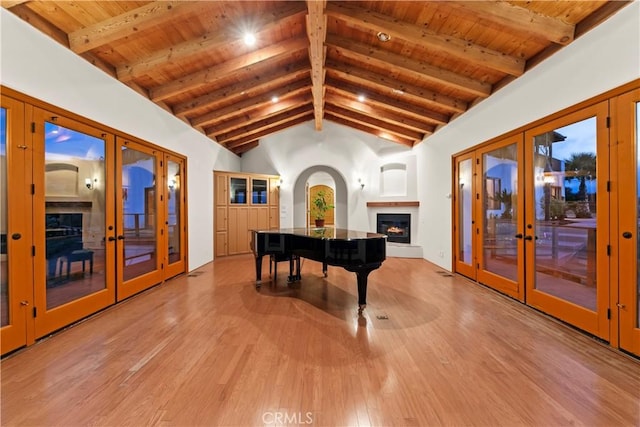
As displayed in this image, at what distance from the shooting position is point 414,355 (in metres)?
2.09

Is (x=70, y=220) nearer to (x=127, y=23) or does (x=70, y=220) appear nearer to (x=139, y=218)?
(x=139, y=218)

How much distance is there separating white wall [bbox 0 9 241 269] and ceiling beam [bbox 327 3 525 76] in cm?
280

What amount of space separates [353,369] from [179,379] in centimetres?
124

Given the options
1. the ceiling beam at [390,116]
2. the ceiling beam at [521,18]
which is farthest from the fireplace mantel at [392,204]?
the ceiling beam at [521,18]

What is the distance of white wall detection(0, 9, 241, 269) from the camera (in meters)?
2.14

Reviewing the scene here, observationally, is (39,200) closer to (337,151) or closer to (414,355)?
(414,355)

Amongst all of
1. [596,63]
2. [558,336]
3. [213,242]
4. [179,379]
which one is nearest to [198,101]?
[213,242]

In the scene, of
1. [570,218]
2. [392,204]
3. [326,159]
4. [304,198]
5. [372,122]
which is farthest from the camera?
[304,198]

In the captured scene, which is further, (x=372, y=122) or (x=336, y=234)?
(x=372, y=122)

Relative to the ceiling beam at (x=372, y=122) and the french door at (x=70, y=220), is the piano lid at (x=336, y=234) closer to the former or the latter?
the french door at (x=70, y=220)

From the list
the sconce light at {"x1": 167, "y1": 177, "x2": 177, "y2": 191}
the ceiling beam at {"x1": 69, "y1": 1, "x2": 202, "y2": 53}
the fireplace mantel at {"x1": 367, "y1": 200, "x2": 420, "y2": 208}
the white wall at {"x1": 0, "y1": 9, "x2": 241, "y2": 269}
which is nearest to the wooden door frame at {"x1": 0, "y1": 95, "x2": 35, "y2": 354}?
the white wall at {"x1": 0, "y1": 9, "x2": 241, "y2": 269}

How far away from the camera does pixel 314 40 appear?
315 cm

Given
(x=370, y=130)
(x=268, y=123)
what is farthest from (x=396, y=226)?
(x=268, y=123)

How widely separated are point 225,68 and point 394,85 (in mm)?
2668
